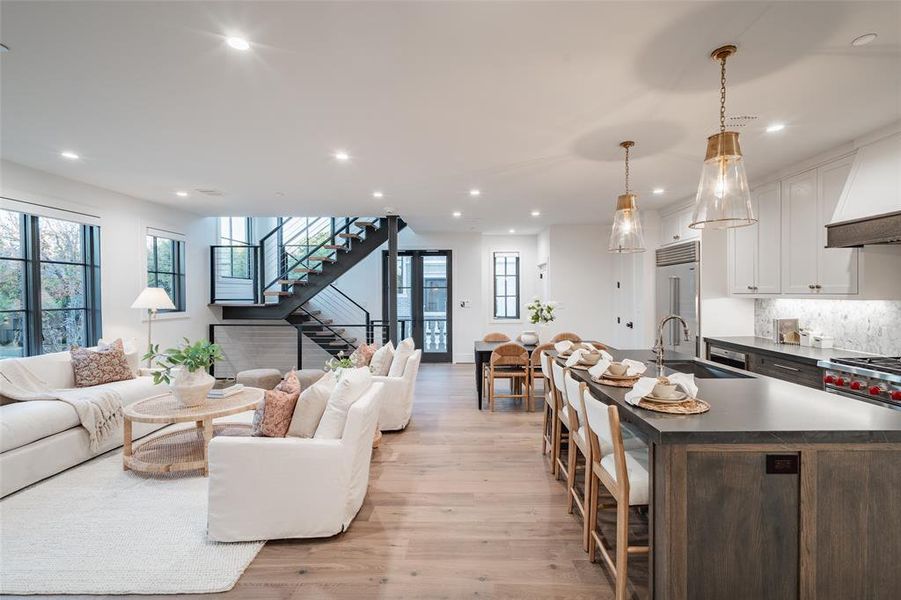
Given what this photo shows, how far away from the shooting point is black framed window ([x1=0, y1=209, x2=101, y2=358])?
4.03 m

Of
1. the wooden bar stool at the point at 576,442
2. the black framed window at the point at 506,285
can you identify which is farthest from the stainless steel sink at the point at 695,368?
the black framed window at the point at 506,285

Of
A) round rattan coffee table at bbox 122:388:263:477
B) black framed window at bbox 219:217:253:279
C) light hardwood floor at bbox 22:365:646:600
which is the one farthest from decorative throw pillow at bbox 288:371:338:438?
black framed window at bbox 219:217:253:279

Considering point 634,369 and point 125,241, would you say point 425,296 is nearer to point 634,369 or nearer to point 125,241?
point 125,241

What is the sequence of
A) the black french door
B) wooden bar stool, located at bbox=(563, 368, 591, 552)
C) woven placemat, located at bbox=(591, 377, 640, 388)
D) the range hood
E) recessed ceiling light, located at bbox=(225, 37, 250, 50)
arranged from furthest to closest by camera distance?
the black french door → the range hood → woven placemat, located at bbox=(591, 377, 640, 388) → wooden bar stool, located at bbox=(563, 368, 591, 552) → recessed ceiling light, located at bbox=(225, 37, 250, 50)

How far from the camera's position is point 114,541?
2354mm

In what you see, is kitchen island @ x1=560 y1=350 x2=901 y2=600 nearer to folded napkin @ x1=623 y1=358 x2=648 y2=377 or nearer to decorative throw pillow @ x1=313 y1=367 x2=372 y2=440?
folded napkin @ x1=623 y1=358 x2=648 y2=377

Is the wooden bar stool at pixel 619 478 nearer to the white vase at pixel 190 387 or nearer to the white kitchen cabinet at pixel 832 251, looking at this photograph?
the white kitchen cabinet at pixel 832 251

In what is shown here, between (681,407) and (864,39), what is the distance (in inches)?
78.1

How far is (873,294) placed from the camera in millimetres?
3248

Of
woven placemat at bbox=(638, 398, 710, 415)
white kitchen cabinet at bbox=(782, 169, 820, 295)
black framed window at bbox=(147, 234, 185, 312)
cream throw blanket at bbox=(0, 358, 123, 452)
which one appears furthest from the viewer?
black framed window at bbox=(147, 234, 185, 312)

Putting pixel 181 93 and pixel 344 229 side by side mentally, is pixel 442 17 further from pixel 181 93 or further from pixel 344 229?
pixel 344 229

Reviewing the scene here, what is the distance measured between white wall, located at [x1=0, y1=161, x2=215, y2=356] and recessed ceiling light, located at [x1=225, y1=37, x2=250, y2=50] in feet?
11.6

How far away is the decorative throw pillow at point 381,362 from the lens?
437cm

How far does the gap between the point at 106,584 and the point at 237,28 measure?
2.74 metres
